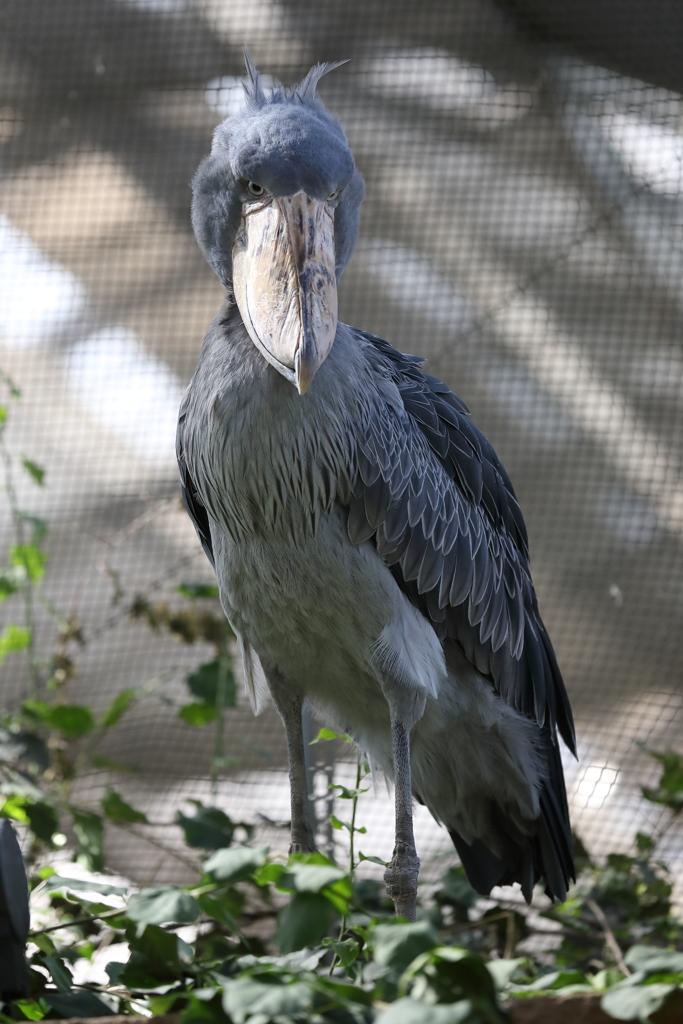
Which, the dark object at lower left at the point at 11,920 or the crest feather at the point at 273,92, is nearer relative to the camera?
the dark object at lower left at the point at 11,920

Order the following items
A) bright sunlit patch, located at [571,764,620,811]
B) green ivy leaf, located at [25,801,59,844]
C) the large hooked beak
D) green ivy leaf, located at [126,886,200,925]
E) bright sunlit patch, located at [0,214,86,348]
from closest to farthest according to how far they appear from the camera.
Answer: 1. green ivy leaf, located at [126,886,200,925]
2. the large hooked beak
3. green ivy leaf, located at [25,801,59,844]
4. bright sunlit patch, located at [0,214,86,348]
5. bright sunlit patch, located at [571,764,620,811]

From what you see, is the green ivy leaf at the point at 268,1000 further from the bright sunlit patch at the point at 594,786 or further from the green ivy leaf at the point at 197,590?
the bright sunlit patch at the point at 594,786

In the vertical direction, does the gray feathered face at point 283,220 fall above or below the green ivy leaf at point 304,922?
above

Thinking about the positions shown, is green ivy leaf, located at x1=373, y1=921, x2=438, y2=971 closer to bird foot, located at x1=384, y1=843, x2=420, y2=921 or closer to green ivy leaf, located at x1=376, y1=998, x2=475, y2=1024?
green ivy leaf, located at x1=376, y1=998, x2=475, y2=1024

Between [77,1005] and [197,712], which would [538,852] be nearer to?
[197,712]

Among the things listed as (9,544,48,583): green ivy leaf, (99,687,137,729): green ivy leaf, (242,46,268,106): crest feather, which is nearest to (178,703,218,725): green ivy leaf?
(99,687,137,729): green ivy leaf

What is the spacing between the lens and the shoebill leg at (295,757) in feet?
6.23

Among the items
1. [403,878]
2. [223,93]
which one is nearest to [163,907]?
[403,878]

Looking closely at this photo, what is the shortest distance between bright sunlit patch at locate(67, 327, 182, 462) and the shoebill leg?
1.15m

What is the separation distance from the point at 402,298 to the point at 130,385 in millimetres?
826

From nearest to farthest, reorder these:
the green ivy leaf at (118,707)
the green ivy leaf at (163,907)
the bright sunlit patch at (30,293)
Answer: the green ivy leaf at (163,907) → the green ivy leaf at (118,707) → the bright sunlit patch at (30,293)

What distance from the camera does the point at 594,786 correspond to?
3000mm

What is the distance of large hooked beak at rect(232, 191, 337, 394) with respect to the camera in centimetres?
145

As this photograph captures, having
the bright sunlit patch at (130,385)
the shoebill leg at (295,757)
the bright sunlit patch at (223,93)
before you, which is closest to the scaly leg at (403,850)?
the shoebill leg at (295,757)
